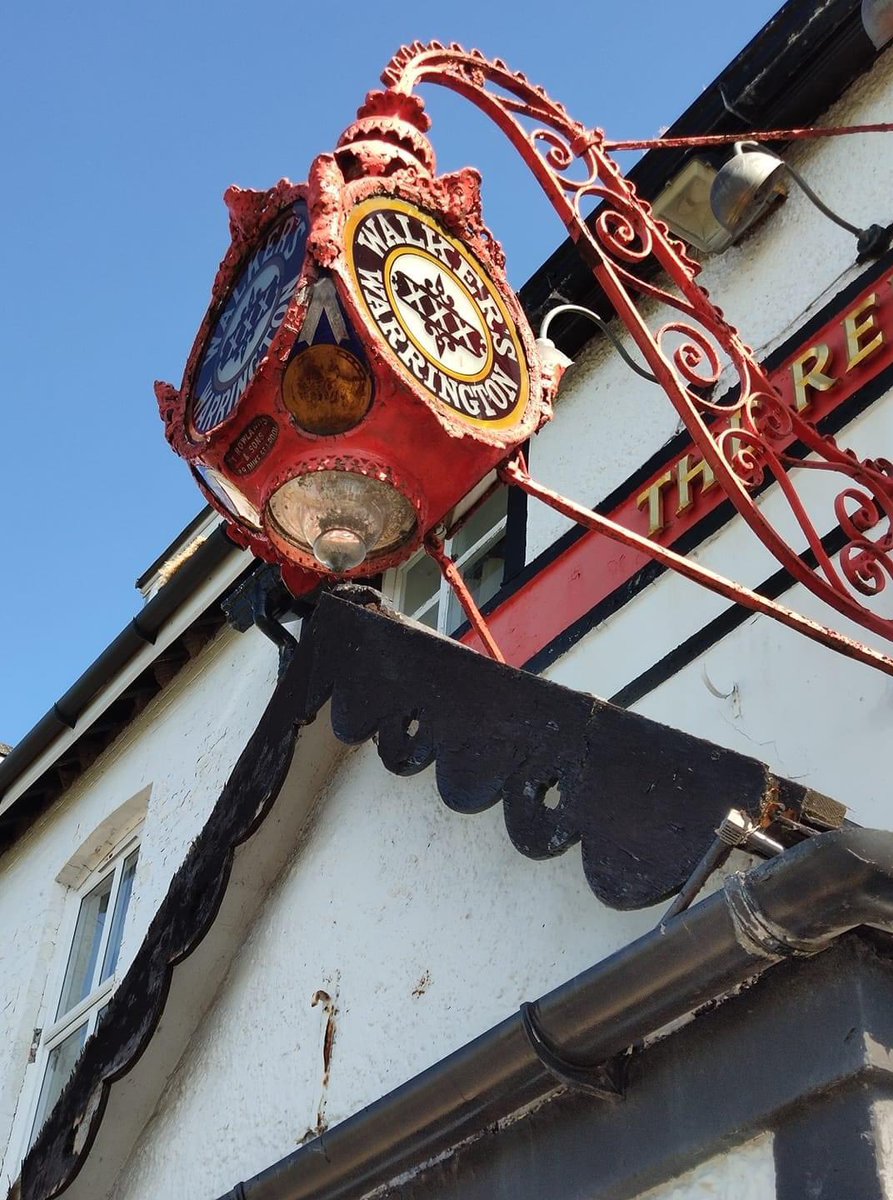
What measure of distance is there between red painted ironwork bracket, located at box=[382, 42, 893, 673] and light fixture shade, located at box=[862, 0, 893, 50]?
0.80 m

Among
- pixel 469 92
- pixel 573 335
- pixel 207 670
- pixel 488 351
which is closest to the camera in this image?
pixel 488 351

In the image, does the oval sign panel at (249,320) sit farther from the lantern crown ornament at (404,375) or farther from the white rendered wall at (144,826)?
the white rendered wall at (144,826)

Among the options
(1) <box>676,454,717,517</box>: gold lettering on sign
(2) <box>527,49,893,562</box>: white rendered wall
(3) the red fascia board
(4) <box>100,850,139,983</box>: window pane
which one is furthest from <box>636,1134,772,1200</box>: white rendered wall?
(4) <box>100,850,139,983</box>: window pane

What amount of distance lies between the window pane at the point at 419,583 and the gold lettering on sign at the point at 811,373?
2.97 m

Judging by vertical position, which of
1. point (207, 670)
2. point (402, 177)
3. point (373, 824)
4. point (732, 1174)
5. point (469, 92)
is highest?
point (207, 670)

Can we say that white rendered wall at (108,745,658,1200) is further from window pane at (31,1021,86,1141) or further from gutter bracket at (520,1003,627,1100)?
window pane at (31,1021,86,1141)

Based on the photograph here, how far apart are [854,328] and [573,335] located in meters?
2.11

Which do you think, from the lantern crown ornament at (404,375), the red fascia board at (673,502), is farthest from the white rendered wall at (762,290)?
the lantern crown ornament at (404,375)

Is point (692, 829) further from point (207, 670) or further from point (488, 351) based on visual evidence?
point (207, 670)

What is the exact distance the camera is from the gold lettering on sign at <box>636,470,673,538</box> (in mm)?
5938

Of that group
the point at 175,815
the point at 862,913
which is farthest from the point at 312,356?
the point at 175,815

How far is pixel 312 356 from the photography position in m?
4.05

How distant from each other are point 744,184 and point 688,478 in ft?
3.44

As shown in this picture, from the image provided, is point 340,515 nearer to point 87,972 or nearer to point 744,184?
point 744,184
